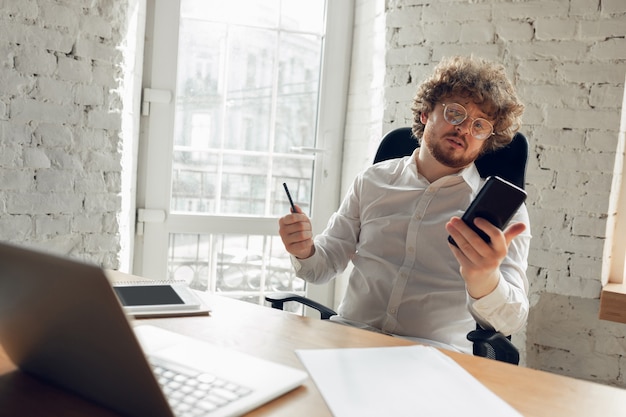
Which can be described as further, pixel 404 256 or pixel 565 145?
pixel 565 145

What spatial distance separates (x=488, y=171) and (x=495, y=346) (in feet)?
1.93

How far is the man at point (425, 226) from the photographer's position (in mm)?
1537

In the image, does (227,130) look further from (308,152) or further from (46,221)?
(46,221)

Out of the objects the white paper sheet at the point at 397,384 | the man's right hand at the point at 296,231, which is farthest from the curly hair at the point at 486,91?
the white paper sheet at the point at 397,384

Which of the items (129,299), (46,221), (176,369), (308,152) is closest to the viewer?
(176,369)

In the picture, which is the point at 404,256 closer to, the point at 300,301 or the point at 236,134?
the point at 300,301

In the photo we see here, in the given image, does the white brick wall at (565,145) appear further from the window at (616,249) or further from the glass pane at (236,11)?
the glass pane at (236,11)

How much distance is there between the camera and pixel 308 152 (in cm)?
280

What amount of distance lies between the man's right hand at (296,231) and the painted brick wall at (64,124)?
40.0 inches

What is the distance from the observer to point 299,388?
0.82 metres

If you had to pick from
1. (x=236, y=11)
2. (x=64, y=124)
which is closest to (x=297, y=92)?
(x=236, y=11)

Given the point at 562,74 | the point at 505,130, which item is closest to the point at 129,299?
the point at 505,130

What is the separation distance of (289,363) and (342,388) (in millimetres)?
125

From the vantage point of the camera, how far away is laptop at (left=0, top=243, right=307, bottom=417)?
1.88ft
